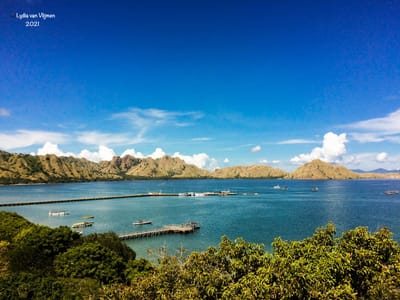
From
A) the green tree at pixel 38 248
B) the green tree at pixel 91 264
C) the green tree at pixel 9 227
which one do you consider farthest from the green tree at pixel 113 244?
the green tree at pixel 9 227

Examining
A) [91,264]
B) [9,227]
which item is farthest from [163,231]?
[91,264]

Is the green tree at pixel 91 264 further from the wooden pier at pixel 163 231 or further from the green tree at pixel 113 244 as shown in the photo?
the wooden pier at pixel 163 231

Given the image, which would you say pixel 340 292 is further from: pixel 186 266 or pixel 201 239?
pixel 201 239

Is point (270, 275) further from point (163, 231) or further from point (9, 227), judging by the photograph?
point (163, 231)

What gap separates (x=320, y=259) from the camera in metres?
16.1

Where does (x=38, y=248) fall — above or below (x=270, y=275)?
below

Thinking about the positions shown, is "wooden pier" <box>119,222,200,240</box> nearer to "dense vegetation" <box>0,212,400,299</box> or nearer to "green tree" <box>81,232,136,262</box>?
"green tree" <box>81,232,136,262</box>

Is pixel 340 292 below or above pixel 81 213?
above

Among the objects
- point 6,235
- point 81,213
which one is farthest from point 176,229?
point 81,213

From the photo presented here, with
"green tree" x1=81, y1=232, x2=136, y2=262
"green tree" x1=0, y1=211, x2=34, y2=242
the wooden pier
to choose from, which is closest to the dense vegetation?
"green tree" x1=81, y1=232, x2=136, y2=262

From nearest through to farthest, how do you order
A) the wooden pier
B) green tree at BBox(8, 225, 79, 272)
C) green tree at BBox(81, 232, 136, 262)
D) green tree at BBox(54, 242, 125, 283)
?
green tree at BBox(54, 242, 125, 283) → green tree at BBox(8, 225, 79, 272) → green tree at BBox(81, 232, 136, 262) → the wooden pier

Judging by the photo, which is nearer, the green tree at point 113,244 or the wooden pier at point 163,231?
the green tree at point 113,244

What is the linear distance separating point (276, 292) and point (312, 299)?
1642mm

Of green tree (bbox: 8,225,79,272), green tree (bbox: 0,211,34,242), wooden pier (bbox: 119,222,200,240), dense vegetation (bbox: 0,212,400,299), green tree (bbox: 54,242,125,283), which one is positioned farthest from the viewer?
wooden pier (bbox: 119,222,200,240)
